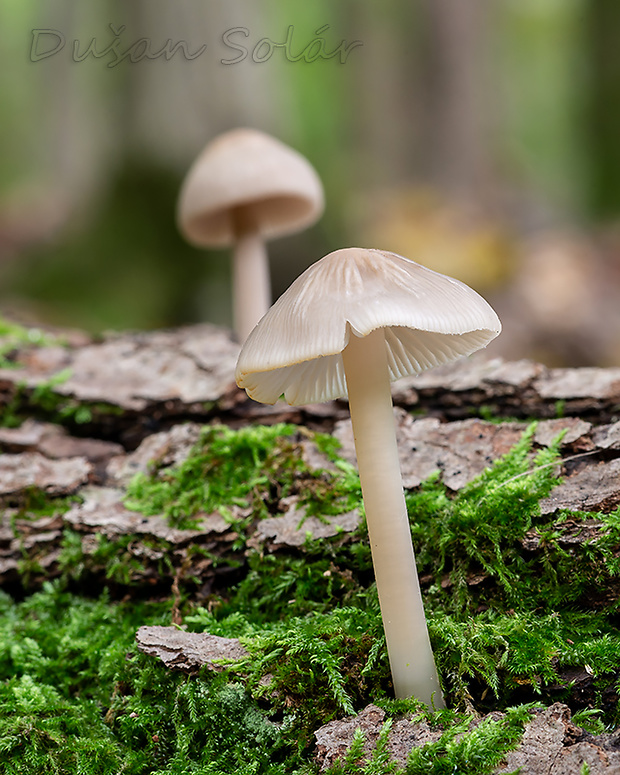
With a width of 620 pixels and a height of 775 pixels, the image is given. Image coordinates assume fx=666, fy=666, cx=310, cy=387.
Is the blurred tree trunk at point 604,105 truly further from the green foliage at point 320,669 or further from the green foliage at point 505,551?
the green foliage at point 320,669

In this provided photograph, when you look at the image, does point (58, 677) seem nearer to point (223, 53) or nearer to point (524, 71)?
point (223, 53)

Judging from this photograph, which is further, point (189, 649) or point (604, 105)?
point (604, 105)

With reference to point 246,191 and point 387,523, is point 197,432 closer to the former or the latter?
point 387,523

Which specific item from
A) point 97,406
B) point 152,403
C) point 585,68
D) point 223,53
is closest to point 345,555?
point 152,403

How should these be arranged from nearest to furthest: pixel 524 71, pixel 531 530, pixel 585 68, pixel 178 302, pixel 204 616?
1. pixel 531 530
2. pixel 204 616
3. pixel 178 302
4. pixel 585 68
5. pixel 524 71

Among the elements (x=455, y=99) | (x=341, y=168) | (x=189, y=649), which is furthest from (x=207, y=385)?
(x=455, y=99)

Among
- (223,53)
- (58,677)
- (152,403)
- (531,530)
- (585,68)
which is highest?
(585,68)
